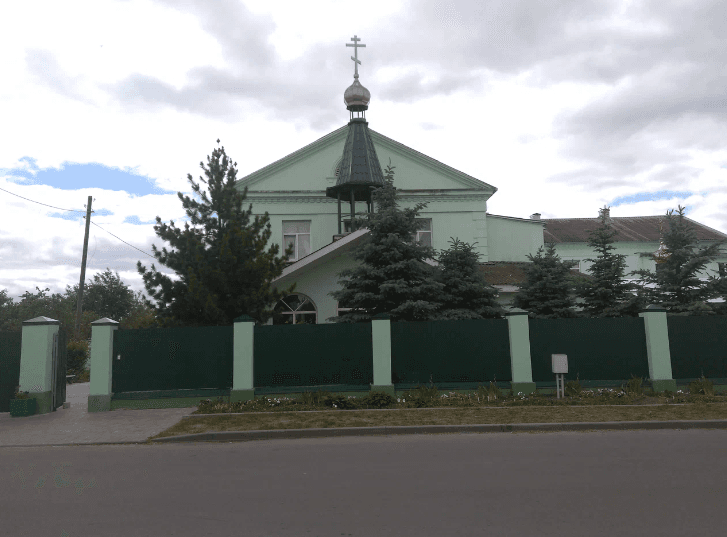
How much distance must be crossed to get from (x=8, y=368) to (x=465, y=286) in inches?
512

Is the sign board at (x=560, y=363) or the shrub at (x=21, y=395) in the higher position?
the sign board at (x=560, y=363)

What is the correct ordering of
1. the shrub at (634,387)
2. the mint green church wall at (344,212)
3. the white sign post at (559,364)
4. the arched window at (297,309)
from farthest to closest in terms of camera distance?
the mint green church wall at (344,212), the arched window at (297,309), the shrub at (634,387), the white sign post at (559,364)

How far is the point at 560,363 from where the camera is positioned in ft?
43.2

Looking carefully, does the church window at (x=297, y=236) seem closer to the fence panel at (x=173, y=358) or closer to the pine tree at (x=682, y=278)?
the fence panel at (x=173, y=358)

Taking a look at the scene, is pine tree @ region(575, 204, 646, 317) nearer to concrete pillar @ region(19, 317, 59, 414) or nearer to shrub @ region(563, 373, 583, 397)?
shrub @ region(563, 373, 583, 397)

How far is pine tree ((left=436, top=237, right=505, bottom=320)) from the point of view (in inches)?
690

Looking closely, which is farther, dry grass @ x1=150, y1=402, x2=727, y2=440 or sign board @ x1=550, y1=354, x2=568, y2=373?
sign board @ x1=550, y1=354, x2=568, y2=373

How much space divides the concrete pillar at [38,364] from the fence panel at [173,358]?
158 centimetres

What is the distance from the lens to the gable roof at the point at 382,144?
1092 inches

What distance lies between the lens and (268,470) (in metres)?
7.22

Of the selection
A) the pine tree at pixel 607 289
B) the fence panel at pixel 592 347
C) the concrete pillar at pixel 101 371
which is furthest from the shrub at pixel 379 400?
the pine tree at pixel 607 289

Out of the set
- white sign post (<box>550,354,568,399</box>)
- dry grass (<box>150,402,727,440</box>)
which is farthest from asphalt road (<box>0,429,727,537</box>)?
white sign post (<box>550,354,568,399</box>)

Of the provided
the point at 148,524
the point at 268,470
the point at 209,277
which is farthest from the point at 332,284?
the point at 148,524

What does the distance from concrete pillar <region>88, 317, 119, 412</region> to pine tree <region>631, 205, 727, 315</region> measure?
16262 mm
